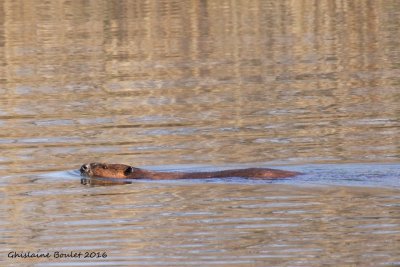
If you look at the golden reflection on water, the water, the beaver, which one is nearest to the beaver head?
the beaver

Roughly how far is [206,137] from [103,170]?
2254 millimetres

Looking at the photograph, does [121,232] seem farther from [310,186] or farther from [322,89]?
[322,89]

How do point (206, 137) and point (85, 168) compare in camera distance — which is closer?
point (85, 168)

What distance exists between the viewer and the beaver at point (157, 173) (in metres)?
13.4

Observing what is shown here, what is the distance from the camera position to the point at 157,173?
13.9 meters

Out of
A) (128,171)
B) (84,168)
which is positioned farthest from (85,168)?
(128,171)

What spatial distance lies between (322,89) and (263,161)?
17.9 feet

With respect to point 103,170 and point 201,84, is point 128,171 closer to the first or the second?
point 103,170

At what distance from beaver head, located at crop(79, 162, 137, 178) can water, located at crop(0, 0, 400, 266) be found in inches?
8.8

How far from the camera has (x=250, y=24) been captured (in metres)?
29.9

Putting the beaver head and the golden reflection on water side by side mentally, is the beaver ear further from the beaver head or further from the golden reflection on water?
the golden reflection on water

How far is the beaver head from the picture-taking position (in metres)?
14.1

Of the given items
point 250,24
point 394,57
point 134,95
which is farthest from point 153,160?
point 250,24

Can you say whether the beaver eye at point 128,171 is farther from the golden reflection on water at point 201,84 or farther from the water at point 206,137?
the golden reflection on water at point 201,84
